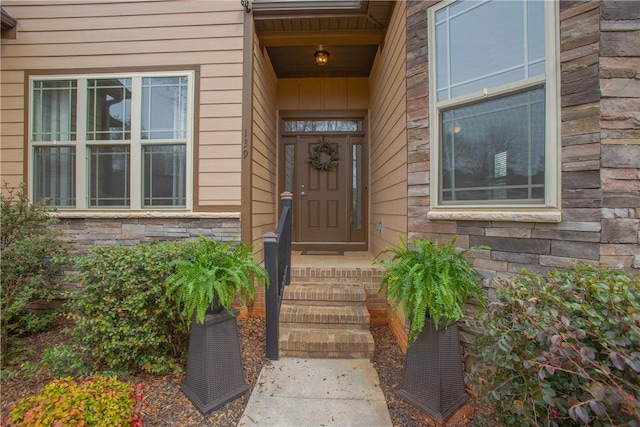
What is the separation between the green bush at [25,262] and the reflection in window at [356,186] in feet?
11.7

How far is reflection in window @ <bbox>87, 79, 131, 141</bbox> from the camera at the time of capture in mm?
3139

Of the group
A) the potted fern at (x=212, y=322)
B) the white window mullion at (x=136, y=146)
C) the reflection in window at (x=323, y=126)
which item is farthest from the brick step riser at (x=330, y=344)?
the reflection in window at (x=323, y=126)

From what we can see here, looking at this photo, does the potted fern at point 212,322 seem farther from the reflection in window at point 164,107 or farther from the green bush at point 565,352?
the reflection in window at point 164,107

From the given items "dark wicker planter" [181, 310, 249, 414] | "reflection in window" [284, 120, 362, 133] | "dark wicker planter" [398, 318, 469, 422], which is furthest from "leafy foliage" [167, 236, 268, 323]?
"reflection in window" [284, 120, 362, 133]

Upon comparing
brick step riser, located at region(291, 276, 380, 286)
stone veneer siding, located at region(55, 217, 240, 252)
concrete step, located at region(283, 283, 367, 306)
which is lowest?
concrete step, located at region(283, 283, 367, 306)

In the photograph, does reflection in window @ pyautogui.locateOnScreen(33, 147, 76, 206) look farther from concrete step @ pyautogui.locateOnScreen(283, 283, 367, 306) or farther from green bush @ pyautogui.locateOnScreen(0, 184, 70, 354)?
concrete step @ pyautogui.locateOnScreen(283, 283, 367, 306)

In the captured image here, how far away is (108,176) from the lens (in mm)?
3154

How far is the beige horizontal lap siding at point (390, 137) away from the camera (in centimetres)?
254

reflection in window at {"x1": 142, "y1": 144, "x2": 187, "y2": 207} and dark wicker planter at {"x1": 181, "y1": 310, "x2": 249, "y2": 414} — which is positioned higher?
reflection in window at {"x1": 142, "y1": 144, "x2": 187, "y2": 207}

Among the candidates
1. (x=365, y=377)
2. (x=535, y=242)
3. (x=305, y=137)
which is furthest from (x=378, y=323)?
(x=305, y=137)

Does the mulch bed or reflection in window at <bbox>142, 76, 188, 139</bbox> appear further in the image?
reflection in window at <bbox>142, 76, 188, 139</bbox>

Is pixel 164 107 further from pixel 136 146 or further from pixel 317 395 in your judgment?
pixel 317 395

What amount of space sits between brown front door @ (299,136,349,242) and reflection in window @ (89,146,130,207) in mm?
2400

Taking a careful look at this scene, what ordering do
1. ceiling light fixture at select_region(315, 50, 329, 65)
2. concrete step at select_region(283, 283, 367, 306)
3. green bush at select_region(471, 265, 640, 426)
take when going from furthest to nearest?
ceiling light fixture at select_region(315, 50, 329, 65)
concrete step at select_region(283, 283, 367, 306)
green bush at select_region(471, 265, 640, 426)
